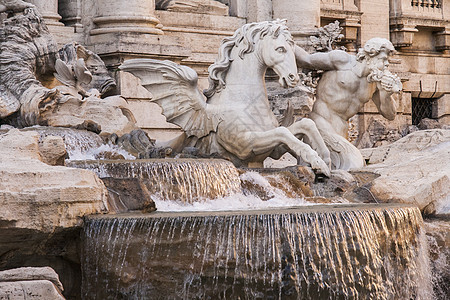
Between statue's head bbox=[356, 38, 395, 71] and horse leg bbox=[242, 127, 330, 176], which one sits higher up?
statue's head bbox=[356, 38, 395, 71]

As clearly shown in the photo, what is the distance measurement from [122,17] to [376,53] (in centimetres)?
352

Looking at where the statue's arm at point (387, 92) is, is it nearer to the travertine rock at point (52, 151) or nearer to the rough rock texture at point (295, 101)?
the rough rock texture at point (295, 101)

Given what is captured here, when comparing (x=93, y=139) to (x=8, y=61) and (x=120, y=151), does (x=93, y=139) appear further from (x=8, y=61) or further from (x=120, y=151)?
(x=8, y=61)

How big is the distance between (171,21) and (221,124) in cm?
422

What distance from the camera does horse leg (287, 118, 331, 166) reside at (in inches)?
420

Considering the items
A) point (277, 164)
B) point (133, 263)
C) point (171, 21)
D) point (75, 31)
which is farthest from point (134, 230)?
point (171, 21)

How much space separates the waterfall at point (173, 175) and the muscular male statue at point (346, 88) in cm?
231

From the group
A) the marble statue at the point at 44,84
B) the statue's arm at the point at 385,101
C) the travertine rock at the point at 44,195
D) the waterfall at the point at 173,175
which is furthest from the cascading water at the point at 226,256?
the statue's arm at the point at 385,101

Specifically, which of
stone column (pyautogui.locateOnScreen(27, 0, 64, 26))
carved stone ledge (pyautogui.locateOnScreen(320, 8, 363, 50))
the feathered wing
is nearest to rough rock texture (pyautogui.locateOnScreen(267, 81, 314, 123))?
the feathered wing

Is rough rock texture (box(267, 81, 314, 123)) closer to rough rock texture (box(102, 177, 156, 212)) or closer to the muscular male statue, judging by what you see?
the muscular male statue

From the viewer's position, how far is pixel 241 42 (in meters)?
10.8

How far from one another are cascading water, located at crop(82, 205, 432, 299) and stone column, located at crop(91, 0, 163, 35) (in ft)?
20.2

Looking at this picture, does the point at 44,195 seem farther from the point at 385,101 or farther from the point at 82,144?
the point at 385,101

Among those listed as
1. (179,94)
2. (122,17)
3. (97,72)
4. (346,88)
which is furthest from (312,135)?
(122,17)
